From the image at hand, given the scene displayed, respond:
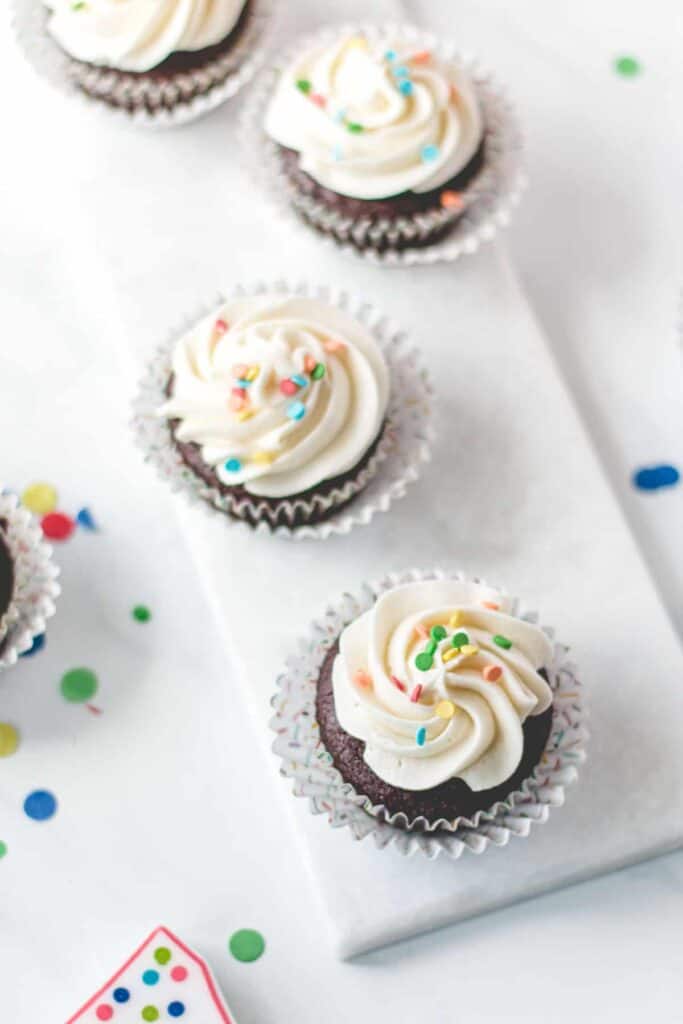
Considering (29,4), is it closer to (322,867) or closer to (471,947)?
(322,867)

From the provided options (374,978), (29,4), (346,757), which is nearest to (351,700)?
(346,757)

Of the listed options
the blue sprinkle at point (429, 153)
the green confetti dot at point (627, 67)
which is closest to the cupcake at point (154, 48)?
the blue sprinkle at point (429, 153)

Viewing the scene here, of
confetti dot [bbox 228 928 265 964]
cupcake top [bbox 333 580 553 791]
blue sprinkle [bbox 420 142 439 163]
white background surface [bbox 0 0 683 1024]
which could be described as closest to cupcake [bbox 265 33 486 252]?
blue sprinkle [bbox 420 142 439 163]

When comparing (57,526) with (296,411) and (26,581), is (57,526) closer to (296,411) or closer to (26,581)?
(26,581)

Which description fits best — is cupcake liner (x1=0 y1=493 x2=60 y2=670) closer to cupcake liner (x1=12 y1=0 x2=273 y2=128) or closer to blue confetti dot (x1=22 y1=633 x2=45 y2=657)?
blue confetti dot (x1=22 y1=633 x2=45 y2=657)

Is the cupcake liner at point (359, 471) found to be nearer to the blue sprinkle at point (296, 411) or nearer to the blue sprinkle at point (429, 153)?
the blue sprinkle at point (296, 411)

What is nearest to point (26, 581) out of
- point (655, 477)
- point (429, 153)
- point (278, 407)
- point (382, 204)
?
point (278, 407)
